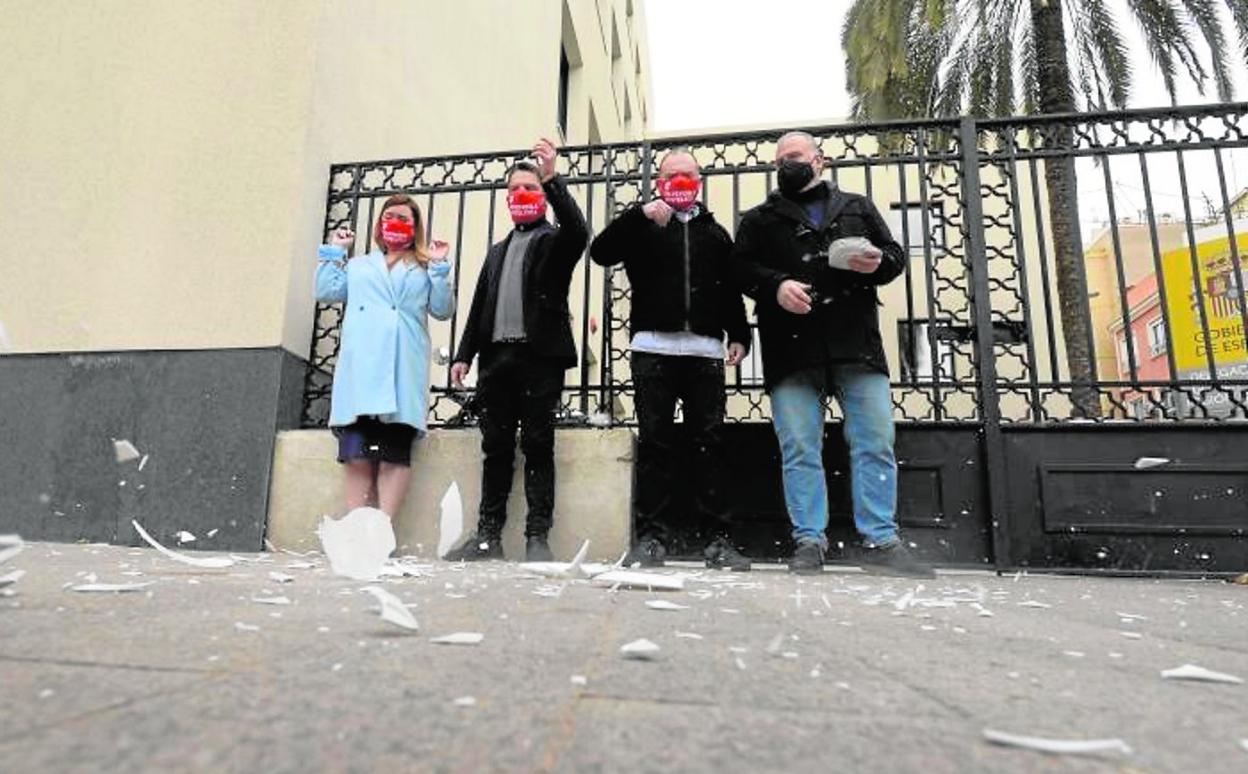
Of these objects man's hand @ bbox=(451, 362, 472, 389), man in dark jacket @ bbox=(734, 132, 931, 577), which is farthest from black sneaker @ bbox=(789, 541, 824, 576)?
man's hand @ bbox=(451, 362, 472, 389)

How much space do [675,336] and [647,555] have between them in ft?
3.20

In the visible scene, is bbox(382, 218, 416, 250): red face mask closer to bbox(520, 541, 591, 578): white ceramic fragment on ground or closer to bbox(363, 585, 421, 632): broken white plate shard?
bbox(520, 541, 591, 578): white ceramic fragment on ground

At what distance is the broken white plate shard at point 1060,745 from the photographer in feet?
2.81

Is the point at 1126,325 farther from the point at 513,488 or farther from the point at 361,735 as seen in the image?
the point at 361,735

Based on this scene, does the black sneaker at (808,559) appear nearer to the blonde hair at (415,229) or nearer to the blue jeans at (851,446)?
the blue jeans at (851,446)

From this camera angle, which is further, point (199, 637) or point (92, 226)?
point (92, 226)

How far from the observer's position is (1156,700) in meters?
1.11

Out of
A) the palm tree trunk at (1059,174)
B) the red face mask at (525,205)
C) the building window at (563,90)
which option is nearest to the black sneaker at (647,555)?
the red face mask at (525,205)

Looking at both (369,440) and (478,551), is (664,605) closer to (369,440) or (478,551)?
(478,551)

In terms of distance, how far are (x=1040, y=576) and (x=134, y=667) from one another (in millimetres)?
3620

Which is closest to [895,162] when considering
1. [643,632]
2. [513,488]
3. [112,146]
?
[513,488]

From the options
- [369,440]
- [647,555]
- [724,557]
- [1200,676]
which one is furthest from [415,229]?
[1200,676]

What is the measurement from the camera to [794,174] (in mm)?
3602

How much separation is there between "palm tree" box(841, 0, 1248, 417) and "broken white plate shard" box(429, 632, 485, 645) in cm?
761
